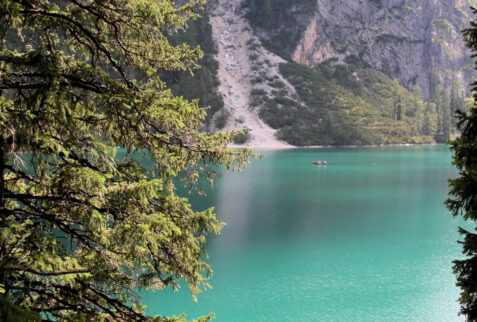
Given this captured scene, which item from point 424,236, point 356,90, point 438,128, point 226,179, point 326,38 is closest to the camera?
point 424,236

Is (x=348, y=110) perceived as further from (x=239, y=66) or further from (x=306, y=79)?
(x=239, y=66)

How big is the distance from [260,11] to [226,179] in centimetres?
13671

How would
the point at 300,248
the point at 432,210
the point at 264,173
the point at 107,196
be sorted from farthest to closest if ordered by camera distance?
the point at 264,173 → the point at 432,210 → the point at 300,248 → the point at 107,196

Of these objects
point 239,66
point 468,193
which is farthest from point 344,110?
point 468,193

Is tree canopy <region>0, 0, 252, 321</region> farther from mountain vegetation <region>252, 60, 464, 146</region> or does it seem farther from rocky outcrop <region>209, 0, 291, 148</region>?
mountain vegetation <region>252, 60, 464, 146</region>

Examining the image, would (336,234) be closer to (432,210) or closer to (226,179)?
(432,210)

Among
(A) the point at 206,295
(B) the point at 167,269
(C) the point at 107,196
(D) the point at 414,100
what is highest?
(D) the point at 414,100

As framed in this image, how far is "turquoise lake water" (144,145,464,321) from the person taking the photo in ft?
51.8

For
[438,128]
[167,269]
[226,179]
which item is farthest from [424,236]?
[438,128]

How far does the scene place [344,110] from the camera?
14125 centimetres

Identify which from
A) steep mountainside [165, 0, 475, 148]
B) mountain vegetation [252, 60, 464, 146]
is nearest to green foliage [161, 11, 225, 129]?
steep mountainside [165, 0, 475, 148]

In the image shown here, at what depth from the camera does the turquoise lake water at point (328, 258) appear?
1578cm

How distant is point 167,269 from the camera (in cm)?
494

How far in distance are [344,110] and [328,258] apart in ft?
414
